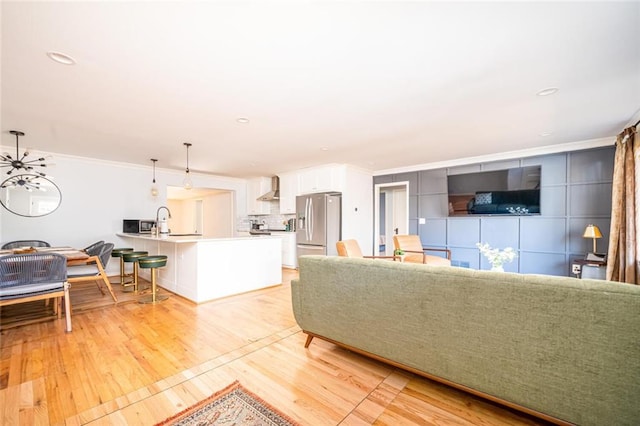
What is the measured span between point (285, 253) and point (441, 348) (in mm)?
4837

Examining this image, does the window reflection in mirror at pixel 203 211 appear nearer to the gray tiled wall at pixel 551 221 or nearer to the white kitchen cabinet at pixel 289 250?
the white kitchen cabinet at pixel 289 250

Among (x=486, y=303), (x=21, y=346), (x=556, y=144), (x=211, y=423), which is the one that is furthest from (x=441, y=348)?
(x=556, y=144)

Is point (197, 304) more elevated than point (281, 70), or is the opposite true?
point (281, 70)

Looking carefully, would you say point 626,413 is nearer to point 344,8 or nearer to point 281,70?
point 344,8

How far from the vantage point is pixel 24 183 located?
4.36 metres

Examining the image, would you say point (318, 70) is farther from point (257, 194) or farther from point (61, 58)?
point (257, 194)

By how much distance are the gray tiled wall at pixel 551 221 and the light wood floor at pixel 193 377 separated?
12.7 ft

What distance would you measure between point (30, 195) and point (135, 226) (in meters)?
1.58

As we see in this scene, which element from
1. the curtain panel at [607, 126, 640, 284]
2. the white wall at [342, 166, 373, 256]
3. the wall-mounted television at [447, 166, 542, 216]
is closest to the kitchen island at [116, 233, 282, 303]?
the white wall at [342, 166, 373, 256]

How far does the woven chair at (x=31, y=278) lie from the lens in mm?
2352

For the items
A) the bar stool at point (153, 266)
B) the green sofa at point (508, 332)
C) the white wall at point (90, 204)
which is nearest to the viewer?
the green sofa at point (508, 332)

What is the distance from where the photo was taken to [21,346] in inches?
88.2

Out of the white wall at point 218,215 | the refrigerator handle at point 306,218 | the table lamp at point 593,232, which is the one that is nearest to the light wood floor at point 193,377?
the refrigerator handle at point 306,218

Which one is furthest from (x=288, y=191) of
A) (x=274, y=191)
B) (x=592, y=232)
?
(x=592, y=232)
